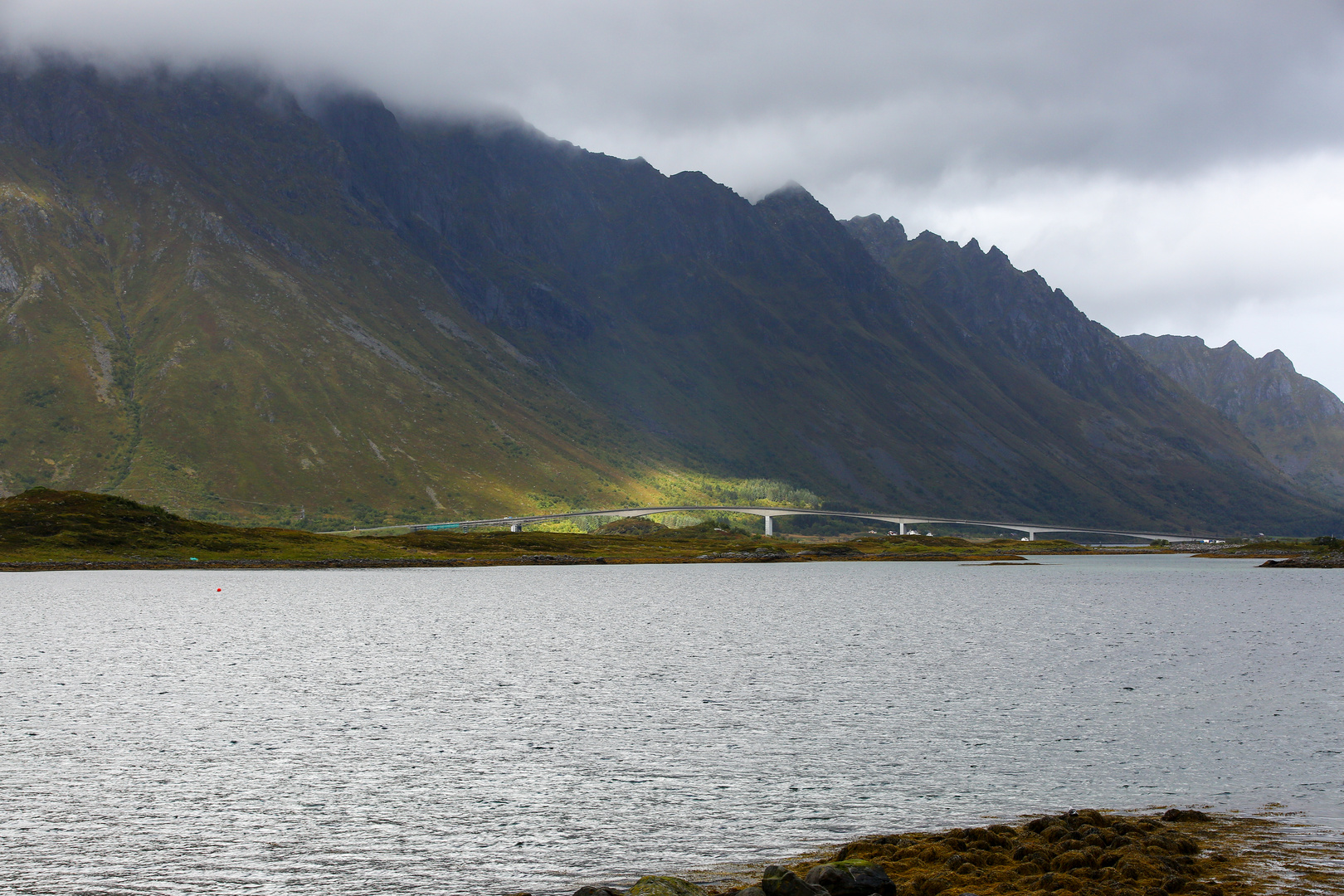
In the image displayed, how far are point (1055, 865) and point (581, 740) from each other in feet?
69.0

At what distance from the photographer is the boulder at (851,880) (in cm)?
2145

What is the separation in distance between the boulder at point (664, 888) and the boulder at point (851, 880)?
2579 mm

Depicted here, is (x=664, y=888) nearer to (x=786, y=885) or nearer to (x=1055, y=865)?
(x=786, y=885)

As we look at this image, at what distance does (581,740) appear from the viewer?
4028 centimetres

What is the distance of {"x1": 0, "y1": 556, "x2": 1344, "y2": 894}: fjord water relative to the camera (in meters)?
26.2

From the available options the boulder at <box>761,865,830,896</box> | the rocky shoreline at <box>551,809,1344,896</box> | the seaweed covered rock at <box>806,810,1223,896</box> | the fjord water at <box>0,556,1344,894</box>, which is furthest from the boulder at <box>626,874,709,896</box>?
the fjord water at <box>0,556,1344,894</box>

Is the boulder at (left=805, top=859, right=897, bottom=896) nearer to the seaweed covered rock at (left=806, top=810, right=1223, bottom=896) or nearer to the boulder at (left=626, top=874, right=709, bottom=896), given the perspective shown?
the seaweed covered rock at (left=806, top=810, right=1223, bottom=896)

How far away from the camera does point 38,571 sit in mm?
164750

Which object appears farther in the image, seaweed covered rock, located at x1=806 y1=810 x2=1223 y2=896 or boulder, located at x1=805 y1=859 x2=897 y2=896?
seaweed covered rock, located at x1=806 y1=810 x2=1223 y2=896

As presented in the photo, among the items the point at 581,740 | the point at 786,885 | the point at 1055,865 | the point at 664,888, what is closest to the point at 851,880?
the point at 786,885

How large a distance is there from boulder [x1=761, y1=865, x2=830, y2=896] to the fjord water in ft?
13.7

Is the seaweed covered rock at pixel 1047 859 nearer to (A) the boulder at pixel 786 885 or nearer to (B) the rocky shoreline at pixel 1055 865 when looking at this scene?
(B) the rocky shoreline at pixel 1055 865

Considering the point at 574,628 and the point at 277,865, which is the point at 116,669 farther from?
the point at 277,865

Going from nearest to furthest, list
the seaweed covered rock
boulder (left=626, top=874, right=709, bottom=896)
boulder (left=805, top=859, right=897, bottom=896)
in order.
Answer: boulder (left=626, top=874, right=709, bottom=896), boulder (left=805, top=859, right=897, bottom=896), the seaweed covered rock
